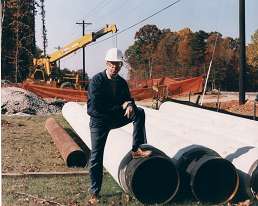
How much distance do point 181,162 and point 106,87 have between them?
122 centimetres

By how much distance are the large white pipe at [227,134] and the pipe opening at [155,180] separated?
33.4 inches

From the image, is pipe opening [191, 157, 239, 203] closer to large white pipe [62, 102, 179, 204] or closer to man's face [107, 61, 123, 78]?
large white pipe [62, 102, 179, 204]

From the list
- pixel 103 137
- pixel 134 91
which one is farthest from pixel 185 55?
pixel 103 137

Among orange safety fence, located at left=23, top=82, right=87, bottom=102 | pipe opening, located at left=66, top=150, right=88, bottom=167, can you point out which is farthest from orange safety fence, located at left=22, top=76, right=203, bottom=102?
pipe opening, located at left=66, top=150, right=88, bottom=167

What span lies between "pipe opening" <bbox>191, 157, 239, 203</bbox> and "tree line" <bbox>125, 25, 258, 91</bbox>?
40.1 m

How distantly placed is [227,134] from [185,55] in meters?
44.0

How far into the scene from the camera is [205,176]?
230 inches

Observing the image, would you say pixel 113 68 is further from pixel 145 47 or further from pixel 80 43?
pixel 145 47

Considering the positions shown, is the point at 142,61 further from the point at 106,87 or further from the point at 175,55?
the point at 106,87

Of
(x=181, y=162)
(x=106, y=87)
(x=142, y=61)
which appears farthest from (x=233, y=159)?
(x=142, y=61)

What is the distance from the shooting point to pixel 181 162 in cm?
566

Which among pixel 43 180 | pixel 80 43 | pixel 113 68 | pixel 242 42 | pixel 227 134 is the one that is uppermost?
pixel 80 43

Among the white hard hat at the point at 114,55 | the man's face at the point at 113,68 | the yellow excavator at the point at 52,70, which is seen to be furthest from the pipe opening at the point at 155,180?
the yellow excavator at the point at 52,70

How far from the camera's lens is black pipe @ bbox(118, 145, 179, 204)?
17.4 ft
